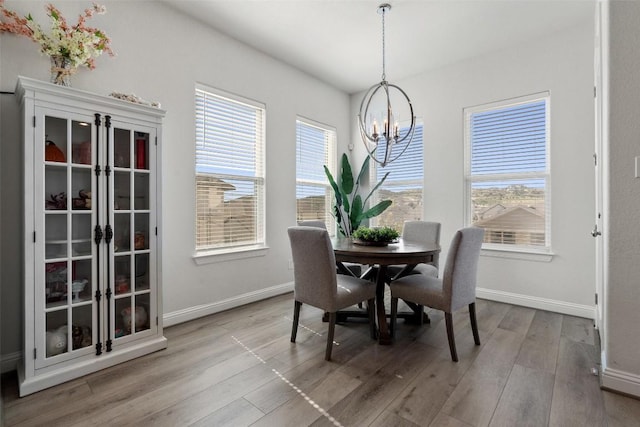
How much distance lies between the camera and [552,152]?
3.26 metres

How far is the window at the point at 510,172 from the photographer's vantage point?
133 inches

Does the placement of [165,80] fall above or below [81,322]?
above

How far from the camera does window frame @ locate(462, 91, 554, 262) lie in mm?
3316

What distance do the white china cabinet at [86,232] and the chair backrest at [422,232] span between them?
2.53 meters

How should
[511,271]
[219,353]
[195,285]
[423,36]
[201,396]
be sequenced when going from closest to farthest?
1. [201,396]
2. [219,353]
3. [195,285]
4. [423,36]
5. [511,271]

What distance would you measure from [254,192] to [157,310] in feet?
5.48

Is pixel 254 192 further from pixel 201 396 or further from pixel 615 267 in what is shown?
pixel 615 267

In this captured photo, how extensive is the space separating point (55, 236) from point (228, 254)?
5.04 ft

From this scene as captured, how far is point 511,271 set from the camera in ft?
11.5

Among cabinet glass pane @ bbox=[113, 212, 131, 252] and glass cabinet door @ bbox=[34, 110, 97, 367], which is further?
cabinet glass pane @ bbox=[113, 212, 131, 252]

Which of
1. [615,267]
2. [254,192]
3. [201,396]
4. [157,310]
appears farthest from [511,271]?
[157,310]

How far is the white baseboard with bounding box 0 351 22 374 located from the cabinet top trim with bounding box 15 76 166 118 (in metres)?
1.71

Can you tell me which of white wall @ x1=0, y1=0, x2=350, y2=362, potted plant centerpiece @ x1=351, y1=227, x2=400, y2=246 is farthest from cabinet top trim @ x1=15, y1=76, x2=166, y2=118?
potted plant centerpiece @ x1=351, y1=227, x2=400, y2=246

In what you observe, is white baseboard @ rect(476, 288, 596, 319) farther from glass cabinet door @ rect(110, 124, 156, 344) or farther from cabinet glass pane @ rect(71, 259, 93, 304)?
cabinet glass pane @ rect(71, 259, 93, 304)
